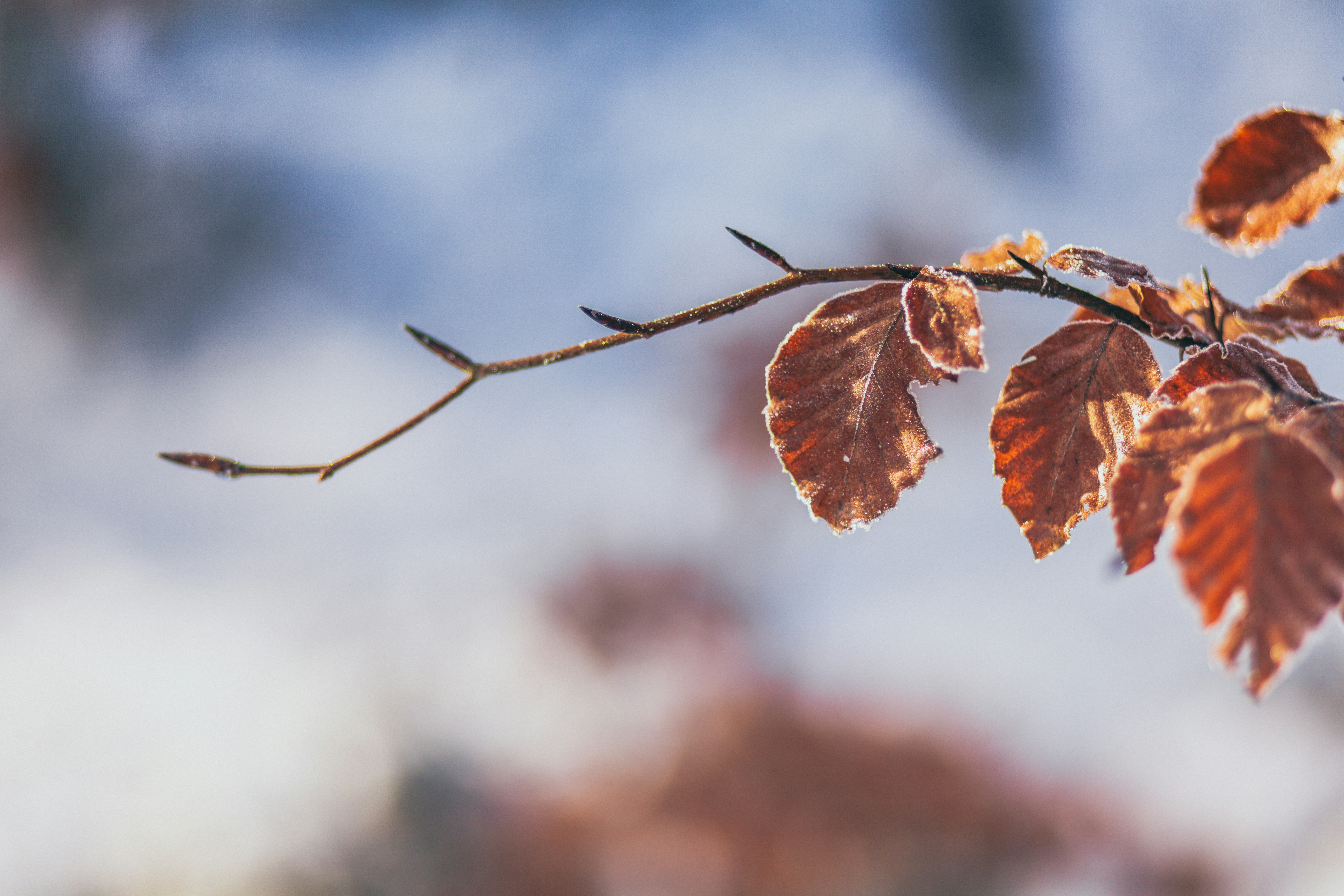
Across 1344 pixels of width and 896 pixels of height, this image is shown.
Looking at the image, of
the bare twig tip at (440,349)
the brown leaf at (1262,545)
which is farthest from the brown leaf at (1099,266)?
the bare twig tip at (440,349)

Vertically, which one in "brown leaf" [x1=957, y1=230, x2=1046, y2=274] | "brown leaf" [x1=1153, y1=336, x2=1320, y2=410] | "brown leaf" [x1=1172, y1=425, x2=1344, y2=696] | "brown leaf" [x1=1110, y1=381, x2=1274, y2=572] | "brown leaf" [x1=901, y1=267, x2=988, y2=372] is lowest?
"brown leaf" [x1=1172, y1=425, x2=1344, y2=696]

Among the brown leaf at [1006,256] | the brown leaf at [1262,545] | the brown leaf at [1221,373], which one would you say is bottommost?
the brown leaf at [1262,545]

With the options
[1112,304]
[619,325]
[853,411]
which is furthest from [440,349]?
[1112,304]

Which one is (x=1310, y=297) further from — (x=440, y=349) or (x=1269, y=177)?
(x=440, y=349)

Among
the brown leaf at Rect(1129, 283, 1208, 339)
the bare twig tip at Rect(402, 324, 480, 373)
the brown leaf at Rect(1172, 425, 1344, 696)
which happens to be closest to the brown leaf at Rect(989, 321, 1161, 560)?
the brown leaf at Rect(1129, 283, 1208, 339)

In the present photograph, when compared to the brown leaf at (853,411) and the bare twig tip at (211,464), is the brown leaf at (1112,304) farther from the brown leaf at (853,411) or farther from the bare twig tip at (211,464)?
the bare twig tip at (211,464)

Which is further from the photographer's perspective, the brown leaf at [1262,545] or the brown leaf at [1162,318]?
the brown leaf at [1162,318]

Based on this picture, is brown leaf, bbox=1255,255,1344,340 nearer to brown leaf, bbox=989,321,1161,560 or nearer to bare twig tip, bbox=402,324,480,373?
brown leaf, bbox=989,321,1161,560
